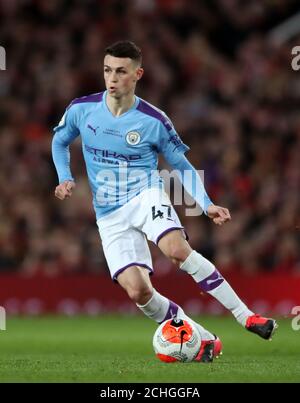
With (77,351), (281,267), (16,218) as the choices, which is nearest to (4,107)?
(16,218)

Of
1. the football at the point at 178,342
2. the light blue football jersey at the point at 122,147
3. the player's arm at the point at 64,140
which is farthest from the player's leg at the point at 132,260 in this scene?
the player's arm at the point at 64,140

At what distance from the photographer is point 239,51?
18.3 m

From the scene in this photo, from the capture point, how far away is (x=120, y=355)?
29.5 feet

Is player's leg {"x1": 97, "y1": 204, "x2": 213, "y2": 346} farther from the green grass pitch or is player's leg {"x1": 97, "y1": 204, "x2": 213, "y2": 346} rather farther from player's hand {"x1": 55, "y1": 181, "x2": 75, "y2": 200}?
player's hand {"x1": 55, "y1": 181, "x2": 75, "y2": 200}

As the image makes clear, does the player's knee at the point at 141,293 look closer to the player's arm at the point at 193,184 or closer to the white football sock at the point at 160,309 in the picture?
the white football sock at the point at 160,309

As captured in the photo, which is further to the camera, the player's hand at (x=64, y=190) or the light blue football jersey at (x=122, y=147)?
the light blue football jersey at (x=122, y=147)

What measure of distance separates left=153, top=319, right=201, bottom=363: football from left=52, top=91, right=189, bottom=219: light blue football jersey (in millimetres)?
1026

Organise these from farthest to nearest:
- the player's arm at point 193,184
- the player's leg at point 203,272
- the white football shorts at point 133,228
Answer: the white football shorts at point 133,228
the player's arm at point 193,184
the player's leg at point 203,272

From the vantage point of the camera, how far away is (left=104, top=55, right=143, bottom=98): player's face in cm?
829

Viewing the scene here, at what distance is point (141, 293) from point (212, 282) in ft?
1.75

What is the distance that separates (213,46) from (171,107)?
173cm

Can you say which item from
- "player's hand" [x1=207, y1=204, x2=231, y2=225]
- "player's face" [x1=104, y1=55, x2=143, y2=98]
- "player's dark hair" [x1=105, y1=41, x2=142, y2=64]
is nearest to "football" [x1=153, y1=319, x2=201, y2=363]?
"player's hand" [x1=207, y1=204, x2=231, y2=225]

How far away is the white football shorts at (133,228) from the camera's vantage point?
324 inches

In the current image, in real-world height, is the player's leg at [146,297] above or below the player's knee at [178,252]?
below
